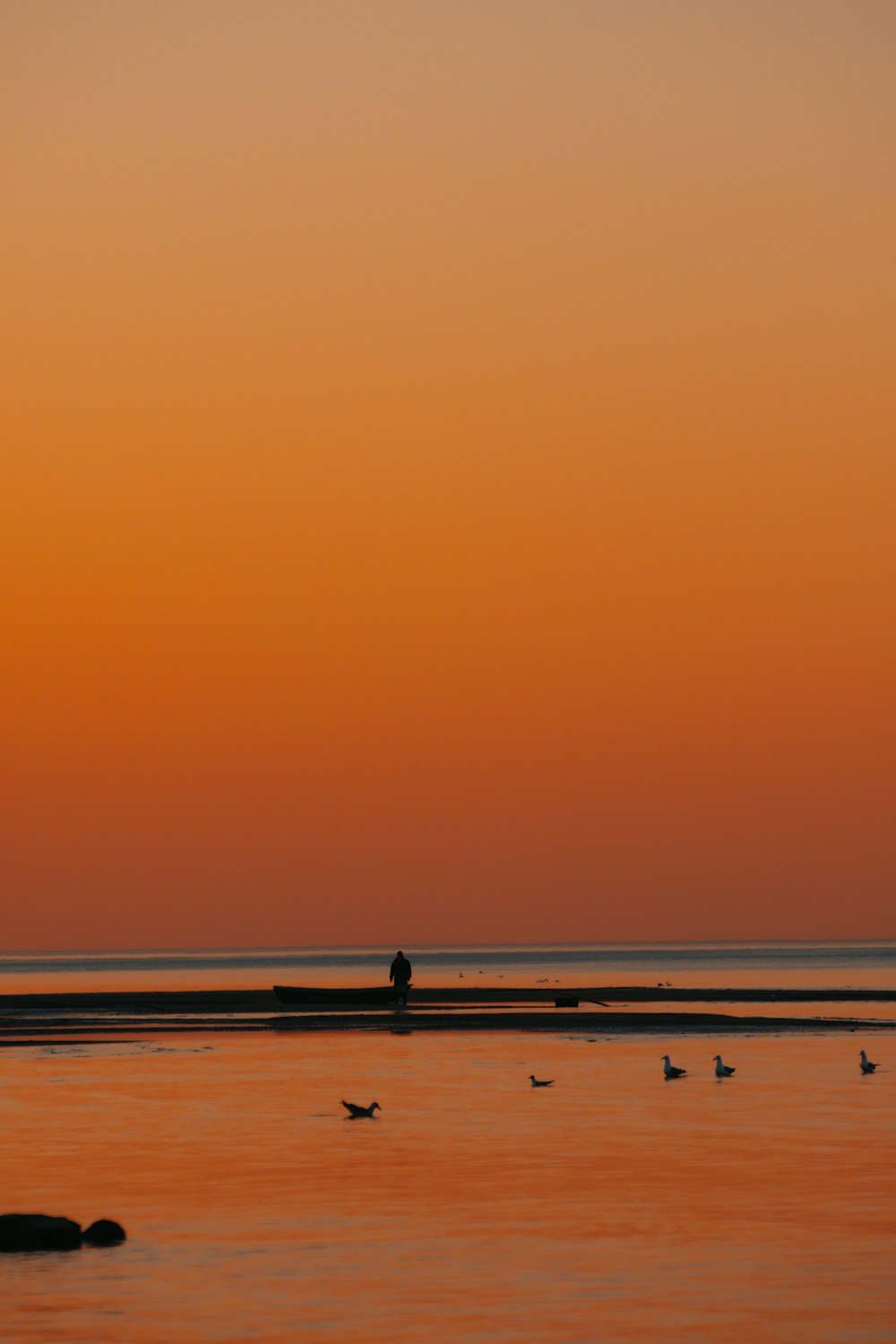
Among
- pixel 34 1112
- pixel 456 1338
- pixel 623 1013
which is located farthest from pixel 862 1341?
pixel 623 1013

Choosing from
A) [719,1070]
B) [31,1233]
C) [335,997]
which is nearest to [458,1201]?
[31,1233]

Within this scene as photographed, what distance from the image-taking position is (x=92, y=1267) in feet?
71.3

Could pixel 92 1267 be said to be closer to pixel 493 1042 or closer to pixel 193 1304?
pixel 193 1304

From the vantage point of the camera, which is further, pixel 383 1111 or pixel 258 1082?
pixel 258 1082

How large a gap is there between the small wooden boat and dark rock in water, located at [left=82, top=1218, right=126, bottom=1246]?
5160cm

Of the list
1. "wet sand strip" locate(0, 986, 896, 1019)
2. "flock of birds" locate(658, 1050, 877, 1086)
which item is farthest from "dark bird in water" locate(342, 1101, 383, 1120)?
"wet sand strip" locate(0, 986, 896, 1019)

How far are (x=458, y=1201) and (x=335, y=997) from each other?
174ft

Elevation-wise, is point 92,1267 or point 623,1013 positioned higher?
point 623,1013

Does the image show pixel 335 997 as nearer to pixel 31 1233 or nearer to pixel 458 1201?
pixel 458 1201

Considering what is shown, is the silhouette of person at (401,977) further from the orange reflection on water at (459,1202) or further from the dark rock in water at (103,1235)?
the dark rock in water at (103,1235)

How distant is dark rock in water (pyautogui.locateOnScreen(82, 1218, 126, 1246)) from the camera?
75.9ft

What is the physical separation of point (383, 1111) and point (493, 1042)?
20.5 meters

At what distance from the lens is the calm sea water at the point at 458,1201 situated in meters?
19.4

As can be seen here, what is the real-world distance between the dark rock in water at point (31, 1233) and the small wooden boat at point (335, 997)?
52.4 meters
